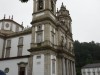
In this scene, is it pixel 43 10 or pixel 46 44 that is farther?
pixel 43 10

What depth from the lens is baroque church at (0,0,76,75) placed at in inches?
1070

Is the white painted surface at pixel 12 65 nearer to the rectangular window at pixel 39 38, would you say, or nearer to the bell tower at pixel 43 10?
the rectangular window at pixel 39 38

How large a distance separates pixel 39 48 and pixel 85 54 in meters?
61.4

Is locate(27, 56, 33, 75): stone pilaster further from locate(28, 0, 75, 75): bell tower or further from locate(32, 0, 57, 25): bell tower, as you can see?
locate(32, 0, 57, 25): bell tower

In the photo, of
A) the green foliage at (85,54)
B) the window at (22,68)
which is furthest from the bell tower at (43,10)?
the green foliage at (85,54)

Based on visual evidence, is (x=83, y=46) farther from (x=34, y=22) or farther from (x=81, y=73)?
(x=34, y=22)

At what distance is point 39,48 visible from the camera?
27.5 m

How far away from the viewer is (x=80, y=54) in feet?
275

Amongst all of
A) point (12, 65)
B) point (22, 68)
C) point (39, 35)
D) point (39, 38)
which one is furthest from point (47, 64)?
point (12, 65)

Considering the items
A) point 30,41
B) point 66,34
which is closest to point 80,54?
point 66,34

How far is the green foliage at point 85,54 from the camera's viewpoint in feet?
266

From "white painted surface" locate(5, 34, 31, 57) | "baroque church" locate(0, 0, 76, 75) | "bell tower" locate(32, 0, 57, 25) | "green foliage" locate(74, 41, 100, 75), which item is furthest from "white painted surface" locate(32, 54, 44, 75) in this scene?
"green foliage" locate(74, 41, 100, 75)

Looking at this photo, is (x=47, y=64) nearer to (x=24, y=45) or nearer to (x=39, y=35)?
(x=39, y=35)

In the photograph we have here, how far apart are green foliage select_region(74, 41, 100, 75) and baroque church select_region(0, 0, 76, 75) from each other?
46.7 metres
